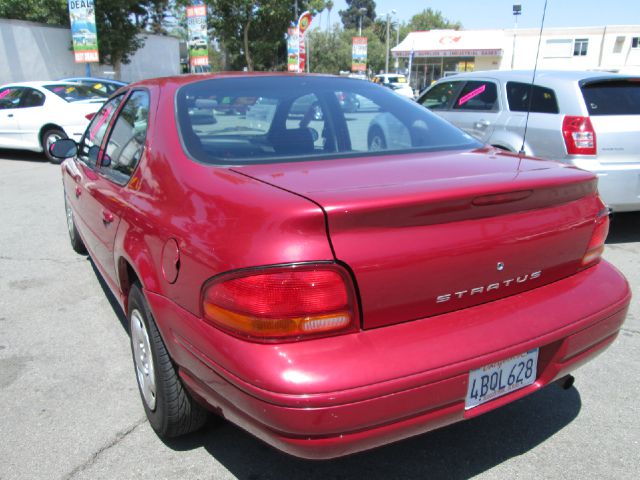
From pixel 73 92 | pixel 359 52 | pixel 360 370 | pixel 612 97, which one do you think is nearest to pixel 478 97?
pixel 612 97

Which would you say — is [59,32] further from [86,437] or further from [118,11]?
[86,437]

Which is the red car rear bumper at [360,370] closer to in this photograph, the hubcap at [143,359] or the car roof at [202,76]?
the hubcap at [143,359]

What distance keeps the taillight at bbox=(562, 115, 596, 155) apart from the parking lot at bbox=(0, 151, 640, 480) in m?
1.94

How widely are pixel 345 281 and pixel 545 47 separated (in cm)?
4503

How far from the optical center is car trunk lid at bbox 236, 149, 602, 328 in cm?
176

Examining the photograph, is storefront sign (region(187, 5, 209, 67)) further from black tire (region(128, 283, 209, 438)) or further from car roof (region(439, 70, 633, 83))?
black tire (region(128, 283, 209, 438))

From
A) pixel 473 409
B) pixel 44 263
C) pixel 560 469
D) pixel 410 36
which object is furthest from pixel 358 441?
pixel 410 36

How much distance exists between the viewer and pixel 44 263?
16.3 feet

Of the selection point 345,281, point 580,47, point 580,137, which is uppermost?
point 580,47

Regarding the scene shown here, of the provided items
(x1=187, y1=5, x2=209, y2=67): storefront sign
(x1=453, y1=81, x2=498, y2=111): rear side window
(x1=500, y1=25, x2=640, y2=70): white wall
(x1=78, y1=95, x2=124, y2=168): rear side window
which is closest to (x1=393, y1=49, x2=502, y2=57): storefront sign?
(x1=500, y1=25, x2=640, y2=70): white wall

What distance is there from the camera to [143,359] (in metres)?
2.57

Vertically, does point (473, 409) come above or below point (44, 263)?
above

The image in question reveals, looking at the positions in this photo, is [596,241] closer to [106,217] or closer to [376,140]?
[376,140]

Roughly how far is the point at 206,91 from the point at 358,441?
1.82 metres
